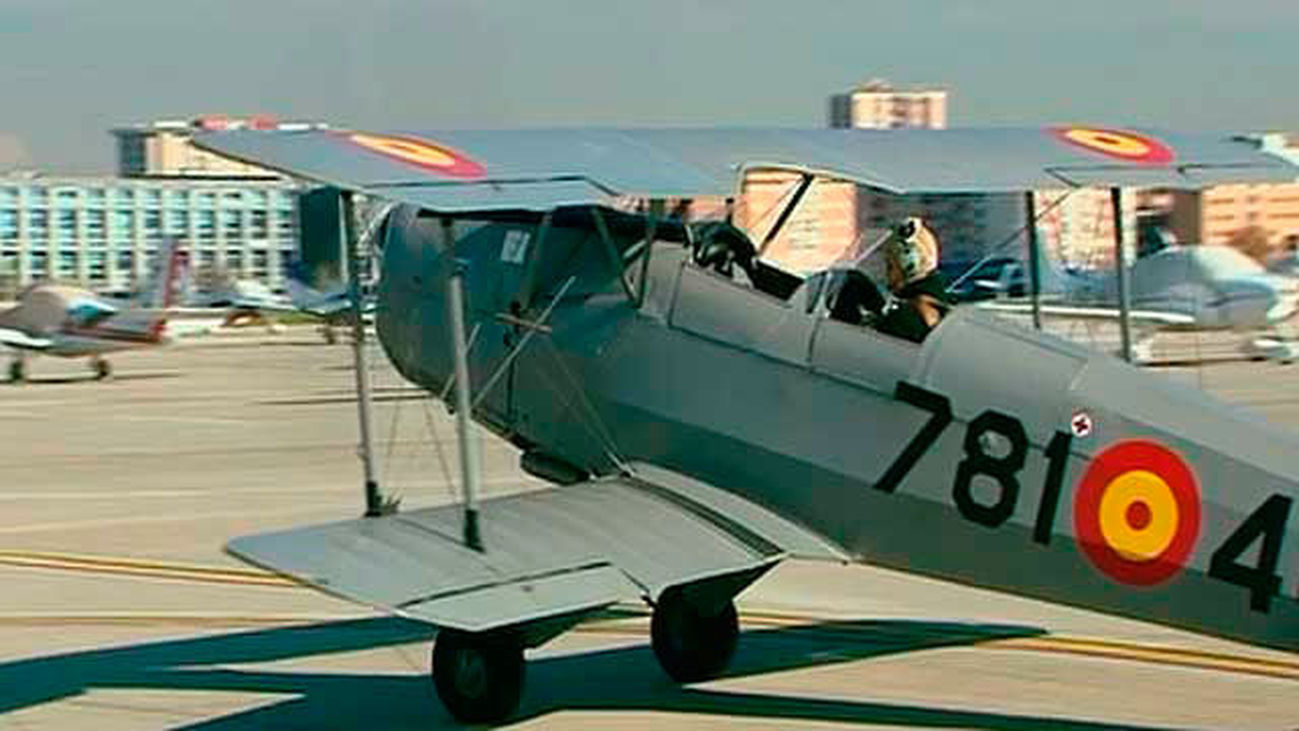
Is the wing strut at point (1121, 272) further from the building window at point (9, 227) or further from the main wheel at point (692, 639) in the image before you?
the building window at point (9, 227)

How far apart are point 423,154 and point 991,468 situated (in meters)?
3.01

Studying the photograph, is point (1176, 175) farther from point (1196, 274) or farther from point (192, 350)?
point (192, 350)

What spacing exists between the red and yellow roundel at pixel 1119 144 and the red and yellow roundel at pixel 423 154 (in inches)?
161

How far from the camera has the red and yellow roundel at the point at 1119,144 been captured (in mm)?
13266

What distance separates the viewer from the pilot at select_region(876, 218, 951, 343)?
11297 mm

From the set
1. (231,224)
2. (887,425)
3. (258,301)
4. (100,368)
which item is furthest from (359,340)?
(231,224)

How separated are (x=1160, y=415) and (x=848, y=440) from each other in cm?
171

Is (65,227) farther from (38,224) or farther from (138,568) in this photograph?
(138,568)

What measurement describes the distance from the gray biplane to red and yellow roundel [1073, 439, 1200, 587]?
0.04 ft

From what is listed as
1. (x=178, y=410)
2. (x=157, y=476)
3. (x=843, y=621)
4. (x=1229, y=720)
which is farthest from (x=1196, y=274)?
(x=1229, y=720)

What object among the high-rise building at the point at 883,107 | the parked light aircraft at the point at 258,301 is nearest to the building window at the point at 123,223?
the parked light aircraft at the point at 258,301

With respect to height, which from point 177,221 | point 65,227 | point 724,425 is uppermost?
point 724,425

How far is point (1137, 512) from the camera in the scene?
1013 cm

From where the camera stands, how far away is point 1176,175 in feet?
43.4
